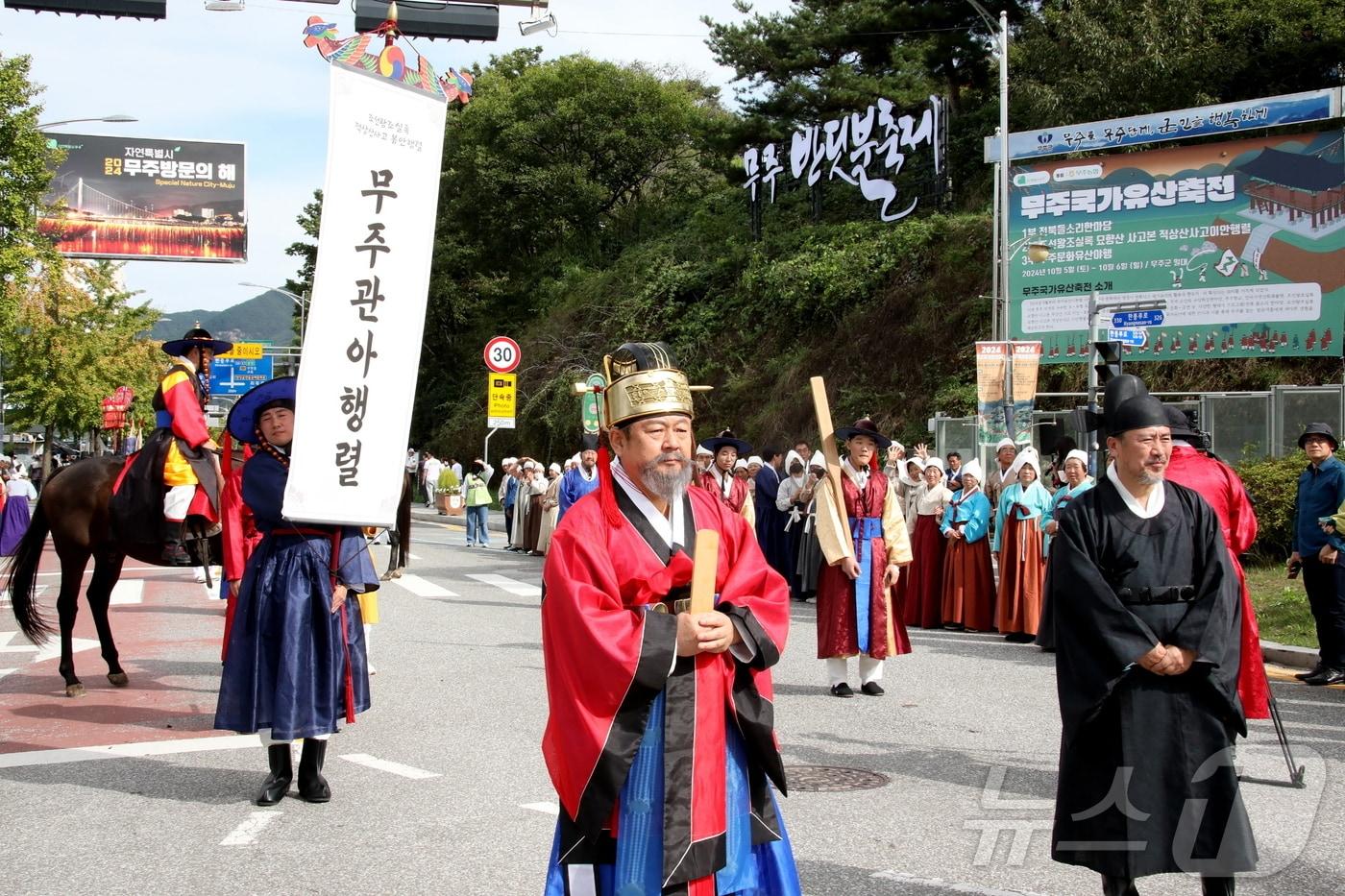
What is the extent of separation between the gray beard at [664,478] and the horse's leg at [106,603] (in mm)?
7289

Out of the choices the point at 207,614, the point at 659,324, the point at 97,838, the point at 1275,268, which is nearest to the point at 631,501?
the point at 97,838

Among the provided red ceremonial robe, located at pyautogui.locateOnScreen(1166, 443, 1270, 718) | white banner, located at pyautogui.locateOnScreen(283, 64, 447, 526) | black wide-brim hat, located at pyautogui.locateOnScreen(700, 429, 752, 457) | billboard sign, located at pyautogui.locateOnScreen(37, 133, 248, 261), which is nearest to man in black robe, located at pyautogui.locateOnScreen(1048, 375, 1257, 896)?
red ceremonial robe, located at pyautogui.locateOnScreen(1166, 443, 1270, 718)

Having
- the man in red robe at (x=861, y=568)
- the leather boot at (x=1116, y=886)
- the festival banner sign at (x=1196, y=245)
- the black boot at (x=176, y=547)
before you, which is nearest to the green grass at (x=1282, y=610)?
the man in red robe at (x=861, y=568)

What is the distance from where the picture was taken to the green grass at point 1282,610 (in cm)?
1201

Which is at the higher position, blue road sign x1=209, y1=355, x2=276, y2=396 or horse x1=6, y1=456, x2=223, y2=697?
blue road sign x1=209, y1=355, x2=276, y2=396

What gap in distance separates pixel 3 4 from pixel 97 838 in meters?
7.13

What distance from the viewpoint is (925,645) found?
1294 centimetres

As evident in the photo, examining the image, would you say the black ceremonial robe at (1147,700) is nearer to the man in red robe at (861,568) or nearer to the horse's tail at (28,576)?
the man in red robe at (861,568)

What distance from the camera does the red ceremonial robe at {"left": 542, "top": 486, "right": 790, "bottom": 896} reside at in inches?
146

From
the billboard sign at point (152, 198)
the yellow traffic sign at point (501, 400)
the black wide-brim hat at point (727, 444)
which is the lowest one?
the black wide-brim hat at point (727, 444)

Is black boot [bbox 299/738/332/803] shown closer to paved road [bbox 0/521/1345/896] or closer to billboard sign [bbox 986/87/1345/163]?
paved road [bbox 0/521/1345/896]

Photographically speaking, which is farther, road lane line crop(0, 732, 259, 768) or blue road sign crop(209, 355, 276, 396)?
blue road sign crop(209, 355, 276, 396)

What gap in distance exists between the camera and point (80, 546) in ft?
34.4

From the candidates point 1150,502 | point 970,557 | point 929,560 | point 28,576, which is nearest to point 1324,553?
point 970,557
